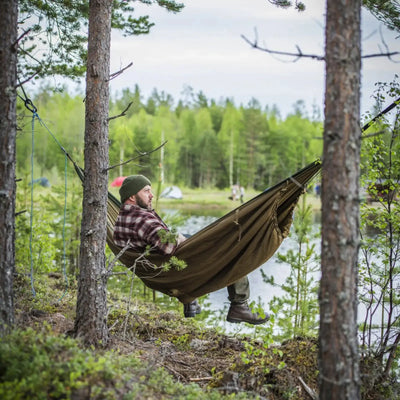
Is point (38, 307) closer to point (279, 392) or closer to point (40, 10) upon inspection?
point (279, 392)

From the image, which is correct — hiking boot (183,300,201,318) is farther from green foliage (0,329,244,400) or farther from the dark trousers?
green foliage (0,329,244,400)

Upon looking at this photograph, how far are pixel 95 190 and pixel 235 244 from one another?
106cm

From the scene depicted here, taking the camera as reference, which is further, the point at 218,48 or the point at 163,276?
the point at 218,48

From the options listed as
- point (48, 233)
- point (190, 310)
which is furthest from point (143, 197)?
point (48, 233)

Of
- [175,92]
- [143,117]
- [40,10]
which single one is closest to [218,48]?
[175,92]

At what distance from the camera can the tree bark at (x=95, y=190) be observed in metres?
2.60

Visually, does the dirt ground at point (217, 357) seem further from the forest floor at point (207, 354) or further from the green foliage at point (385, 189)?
the green foliage at point (385, 189)

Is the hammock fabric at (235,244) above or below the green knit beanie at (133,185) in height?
below

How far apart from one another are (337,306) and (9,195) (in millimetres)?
1517

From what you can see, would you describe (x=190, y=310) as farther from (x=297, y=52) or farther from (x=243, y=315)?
(x=297, y=52)

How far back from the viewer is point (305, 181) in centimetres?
317

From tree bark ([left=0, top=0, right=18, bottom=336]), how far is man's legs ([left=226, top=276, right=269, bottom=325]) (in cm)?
153

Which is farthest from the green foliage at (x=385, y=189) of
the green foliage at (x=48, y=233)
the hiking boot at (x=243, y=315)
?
the green foliage at (x=48, y=233)

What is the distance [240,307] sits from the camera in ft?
10.9
